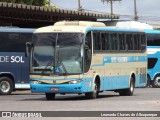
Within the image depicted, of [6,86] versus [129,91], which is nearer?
[129,91]

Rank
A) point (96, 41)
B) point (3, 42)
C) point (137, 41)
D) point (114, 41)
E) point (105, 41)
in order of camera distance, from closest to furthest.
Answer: point (96, 41) → point (105, 41) → point (114, 41) → point (137, 41) → point (3, 42)

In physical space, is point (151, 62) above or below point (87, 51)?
below

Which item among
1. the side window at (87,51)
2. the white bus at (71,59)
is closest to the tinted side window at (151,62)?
the white bus at (71,59)

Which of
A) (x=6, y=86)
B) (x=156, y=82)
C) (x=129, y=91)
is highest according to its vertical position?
(x=6, y=86)

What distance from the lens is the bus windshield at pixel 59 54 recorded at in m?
26.4

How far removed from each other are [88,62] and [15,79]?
23.8ft

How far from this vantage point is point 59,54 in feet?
86.8

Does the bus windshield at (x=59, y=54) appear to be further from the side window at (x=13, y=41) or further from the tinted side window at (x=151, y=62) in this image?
the tinted side window at (x=151, y=62)

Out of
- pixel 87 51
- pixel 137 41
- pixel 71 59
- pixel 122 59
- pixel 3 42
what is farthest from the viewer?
pixel 3 42

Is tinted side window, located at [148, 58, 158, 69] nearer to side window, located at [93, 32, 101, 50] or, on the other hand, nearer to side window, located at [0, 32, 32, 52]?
side window, located at [0, 32, 32, 52]

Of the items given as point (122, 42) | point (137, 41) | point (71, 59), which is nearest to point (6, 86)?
point (122, 42)

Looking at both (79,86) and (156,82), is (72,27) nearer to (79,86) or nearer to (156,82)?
(79,86)

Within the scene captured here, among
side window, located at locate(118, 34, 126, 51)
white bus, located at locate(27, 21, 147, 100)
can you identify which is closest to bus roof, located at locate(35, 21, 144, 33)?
white bus, located at locate(27, 21, 147, 100)

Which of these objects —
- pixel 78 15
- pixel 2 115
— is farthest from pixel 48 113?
pixel 78 15
